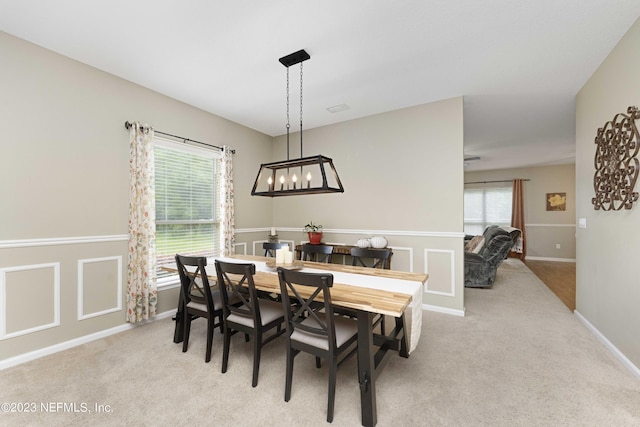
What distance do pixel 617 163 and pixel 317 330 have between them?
306cm

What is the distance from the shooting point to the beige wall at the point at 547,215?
7270mm

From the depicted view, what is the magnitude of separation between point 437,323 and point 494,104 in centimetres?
304

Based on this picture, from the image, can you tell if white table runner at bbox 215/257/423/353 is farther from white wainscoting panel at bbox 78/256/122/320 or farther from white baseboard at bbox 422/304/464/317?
white wainscoting panel at bbox 78/256/122/320

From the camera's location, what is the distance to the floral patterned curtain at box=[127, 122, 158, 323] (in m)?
3.05

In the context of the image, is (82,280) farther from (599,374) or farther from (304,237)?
(599,374)

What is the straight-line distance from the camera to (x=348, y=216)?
439cm

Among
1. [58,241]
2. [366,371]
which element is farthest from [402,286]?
[58,241]

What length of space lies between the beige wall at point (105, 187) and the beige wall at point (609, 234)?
130 centimetres

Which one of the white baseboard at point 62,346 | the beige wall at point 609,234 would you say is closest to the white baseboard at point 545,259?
the beige wall at point 609,234

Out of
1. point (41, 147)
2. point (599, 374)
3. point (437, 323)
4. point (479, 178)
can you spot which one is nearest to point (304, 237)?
point (437, 323)

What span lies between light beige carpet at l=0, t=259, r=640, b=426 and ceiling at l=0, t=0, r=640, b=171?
283cm

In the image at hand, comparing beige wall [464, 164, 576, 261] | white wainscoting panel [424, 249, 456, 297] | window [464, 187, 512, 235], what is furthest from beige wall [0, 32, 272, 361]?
beige wall [464, 164, 576, 261]

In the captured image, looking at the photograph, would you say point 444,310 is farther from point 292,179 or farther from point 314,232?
point 292,179

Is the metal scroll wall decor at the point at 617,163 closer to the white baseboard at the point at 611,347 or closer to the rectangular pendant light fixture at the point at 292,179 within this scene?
the white baseboard at the point at 611,347
